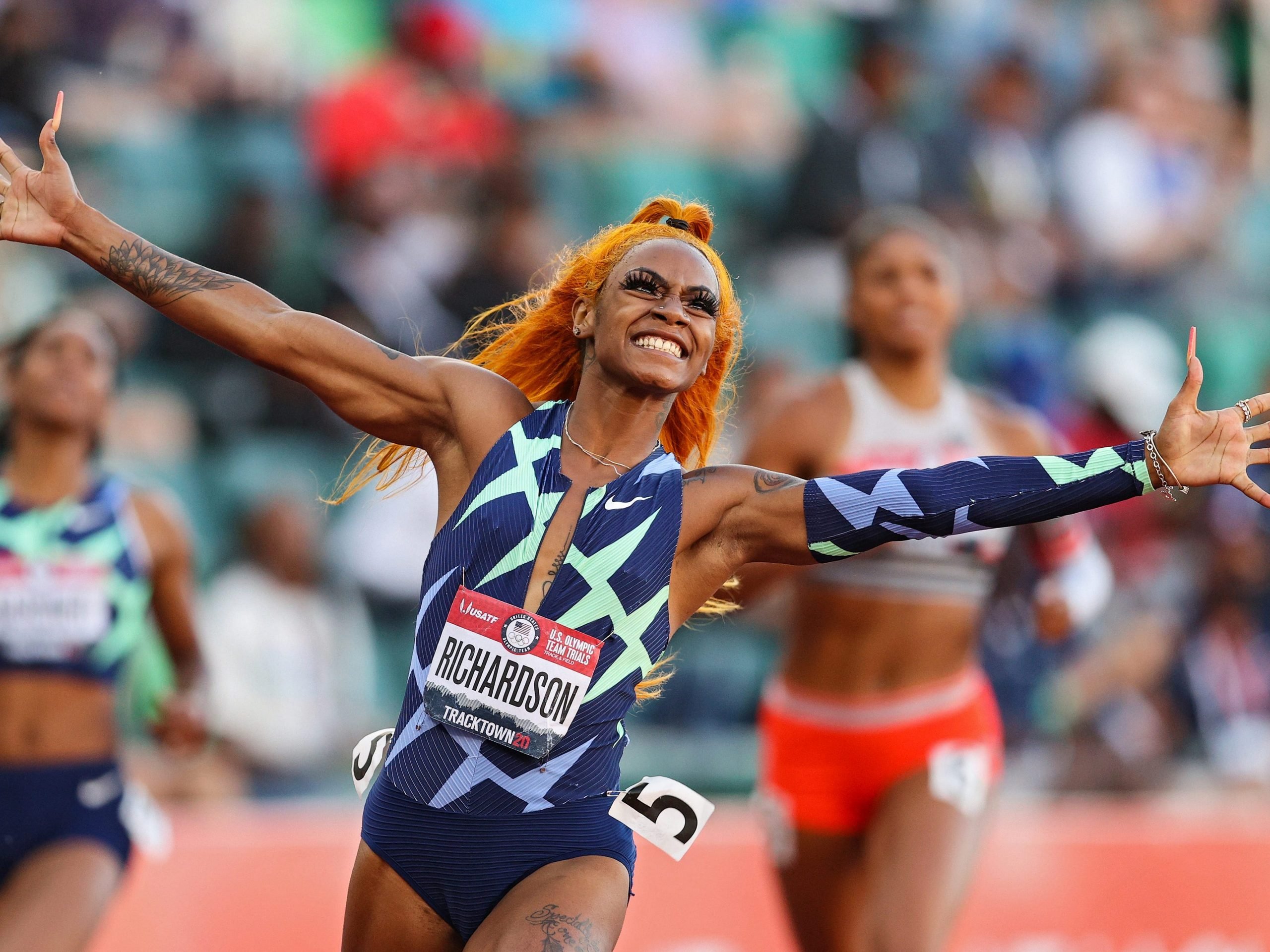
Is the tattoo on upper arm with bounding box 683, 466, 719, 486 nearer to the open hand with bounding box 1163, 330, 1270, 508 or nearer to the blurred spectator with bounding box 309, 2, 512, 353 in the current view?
the open hand with bounding box 1163, 330, 1270, 508

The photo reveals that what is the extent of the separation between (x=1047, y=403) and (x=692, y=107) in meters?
3.36

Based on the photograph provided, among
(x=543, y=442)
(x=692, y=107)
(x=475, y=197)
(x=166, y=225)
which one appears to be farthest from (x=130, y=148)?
(x=543, y=442)

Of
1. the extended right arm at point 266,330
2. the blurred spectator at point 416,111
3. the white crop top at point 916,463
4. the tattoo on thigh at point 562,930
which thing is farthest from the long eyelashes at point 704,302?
the blurred spectator at point 416,111

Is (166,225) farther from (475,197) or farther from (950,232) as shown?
(950,232)

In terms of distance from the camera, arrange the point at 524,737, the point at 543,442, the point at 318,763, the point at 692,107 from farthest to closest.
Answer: the point at 692,107 < the point at 318,763 < the point at 543,442 < the point at 524,737

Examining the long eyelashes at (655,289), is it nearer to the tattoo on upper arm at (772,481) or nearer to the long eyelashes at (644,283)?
the long eyelashes at (644,283)

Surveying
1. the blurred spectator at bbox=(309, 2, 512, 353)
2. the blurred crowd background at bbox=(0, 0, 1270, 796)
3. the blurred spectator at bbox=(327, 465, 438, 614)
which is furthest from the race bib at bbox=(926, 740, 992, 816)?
the blurred spectator at bbox=(309, 2, 512, 353)

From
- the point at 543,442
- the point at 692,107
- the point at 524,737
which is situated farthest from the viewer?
the point at 692,107

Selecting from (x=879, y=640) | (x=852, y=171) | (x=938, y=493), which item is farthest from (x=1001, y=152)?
(x=938, y=493)

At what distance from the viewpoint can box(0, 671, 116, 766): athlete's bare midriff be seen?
550 cm

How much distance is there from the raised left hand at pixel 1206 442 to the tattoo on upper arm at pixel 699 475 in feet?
3.32

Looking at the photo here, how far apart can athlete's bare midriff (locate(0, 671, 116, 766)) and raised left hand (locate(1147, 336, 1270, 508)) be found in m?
3.83

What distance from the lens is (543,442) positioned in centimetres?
380

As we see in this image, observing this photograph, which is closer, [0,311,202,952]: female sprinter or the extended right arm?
the extended right arm
